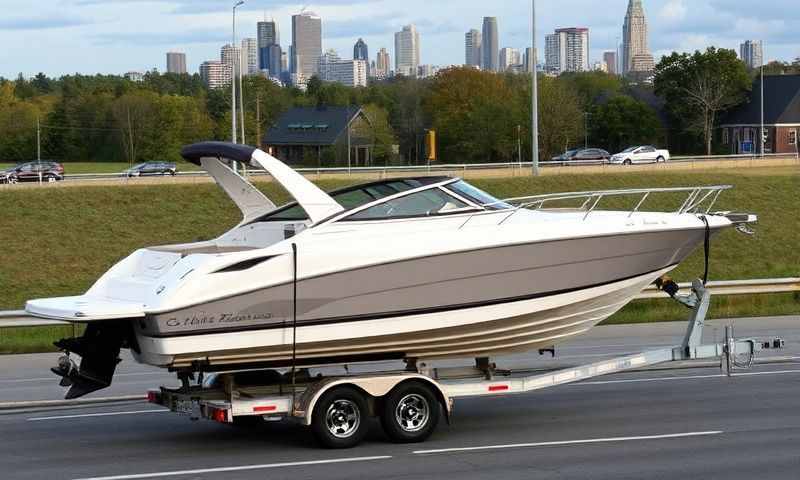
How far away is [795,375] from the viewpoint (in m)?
16.2

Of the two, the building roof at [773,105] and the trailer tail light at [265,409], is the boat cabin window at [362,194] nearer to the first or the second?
the trailer tail light at [265,409]

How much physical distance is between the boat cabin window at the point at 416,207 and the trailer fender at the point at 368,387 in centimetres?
156

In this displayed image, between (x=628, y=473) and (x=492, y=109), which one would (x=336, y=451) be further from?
(x=492, y=109)

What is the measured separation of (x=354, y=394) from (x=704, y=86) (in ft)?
262

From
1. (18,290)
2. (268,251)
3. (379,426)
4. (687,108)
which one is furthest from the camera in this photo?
(687,108)

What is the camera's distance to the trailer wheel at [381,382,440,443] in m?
12.1

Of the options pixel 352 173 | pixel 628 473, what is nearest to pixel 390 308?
pixel 628 473

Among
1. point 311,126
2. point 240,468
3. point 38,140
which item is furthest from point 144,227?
point 311,126

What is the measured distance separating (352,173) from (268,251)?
136 feet

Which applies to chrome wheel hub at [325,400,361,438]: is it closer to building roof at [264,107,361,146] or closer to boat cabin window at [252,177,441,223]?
boat cabin window at [252,177,441,223]

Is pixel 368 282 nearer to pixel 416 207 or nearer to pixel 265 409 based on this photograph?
pixel 416 207

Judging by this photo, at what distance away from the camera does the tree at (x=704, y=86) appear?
87.4m

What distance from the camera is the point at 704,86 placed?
8788 cm

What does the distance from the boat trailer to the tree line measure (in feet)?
220
